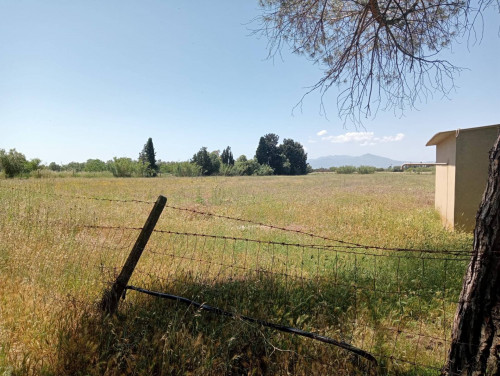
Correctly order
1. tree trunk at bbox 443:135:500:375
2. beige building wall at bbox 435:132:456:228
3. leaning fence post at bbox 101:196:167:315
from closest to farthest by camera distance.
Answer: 1. tree trunk at bbox 443:135:500:375
2. leaning fence post at bbox 101:196:167:315
3. beige building wall at bbox 435:132:456:228

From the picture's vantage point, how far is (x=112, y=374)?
7.07 ft

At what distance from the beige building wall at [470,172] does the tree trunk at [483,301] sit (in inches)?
301

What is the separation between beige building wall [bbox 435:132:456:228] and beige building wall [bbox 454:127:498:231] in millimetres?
169

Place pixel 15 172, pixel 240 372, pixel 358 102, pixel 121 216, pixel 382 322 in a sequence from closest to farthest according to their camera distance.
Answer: pixel 240 372 < pixel 382 322 < pixel 358 102 < pixel 121 216 < pixel 15 172

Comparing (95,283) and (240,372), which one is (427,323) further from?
(95,283)

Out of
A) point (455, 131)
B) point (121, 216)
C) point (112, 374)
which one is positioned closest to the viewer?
point (112, 374)

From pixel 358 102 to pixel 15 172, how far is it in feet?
118

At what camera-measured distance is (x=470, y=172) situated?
816 centimetres

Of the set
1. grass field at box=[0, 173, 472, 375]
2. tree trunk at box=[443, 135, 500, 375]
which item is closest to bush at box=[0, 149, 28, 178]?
grass field at box=[0, 173, 472, 375]

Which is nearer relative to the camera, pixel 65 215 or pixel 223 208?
pixel 65 215

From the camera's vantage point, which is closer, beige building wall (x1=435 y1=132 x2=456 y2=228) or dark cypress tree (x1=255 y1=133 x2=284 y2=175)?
beige building wall (x1=435 y1=132 x2=456 y2=228)

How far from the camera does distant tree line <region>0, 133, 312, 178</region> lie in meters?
30.2

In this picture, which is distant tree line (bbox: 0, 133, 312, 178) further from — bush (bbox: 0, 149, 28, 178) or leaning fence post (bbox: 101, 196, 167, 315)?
leaning fence post (bbox: 101, 196, 167, 315)

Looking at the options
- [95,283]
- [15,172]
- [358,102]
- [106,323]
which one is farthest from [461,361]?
[15,172]
